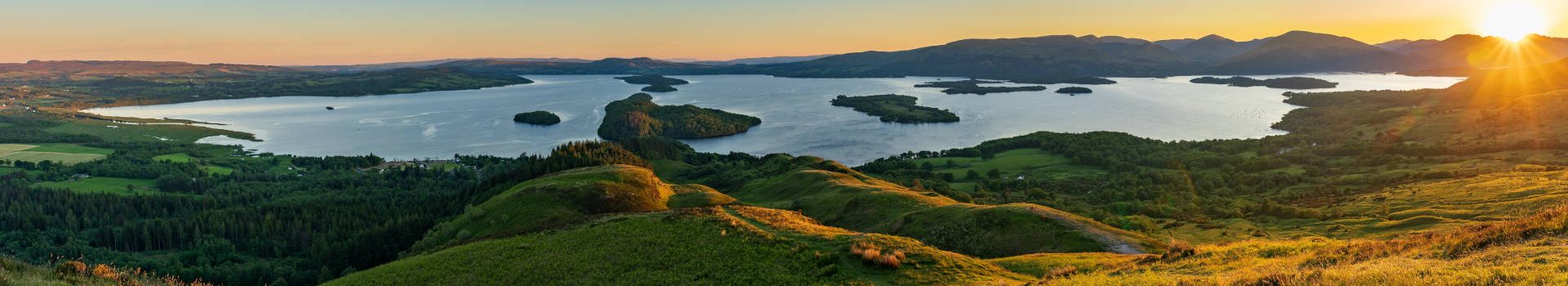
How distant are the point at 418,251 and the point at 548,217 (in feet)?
32.5

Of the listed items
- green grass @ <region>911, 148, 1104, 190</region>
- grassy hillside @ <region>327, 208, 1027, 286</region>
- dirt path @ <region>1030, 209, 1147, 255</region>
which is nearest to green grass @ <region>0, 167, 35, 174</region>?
grassy hillside @ <region>327, 208, 1027, 286</region>

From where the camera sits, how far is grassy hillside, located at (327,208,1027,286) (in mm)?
28375

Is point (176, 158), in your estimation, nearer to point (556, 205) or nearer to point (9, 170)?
point (9, 170)

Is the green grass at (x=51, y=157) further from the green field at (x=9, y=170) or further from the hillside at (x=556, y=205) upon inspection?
the hillside at (x=556, y=205)

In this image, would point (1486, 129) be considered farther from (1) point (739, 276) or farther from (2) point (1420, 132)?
(1) point (739, 276)

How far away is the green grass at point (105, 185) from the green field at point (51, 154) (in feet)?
104

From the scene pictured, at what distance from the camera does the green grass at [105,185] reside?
139 meters

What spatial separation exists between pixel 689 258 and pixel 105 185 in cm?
18103

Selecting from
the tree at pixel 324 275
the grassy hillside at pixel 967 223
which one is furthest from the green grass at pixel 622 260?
the tree at pixel 324 275

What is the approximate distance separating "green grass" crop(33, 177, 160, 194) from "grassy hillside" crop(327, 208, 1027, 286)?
147 metres

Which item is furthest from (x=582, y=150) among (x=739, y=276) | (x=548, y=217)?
(x=739, y=276)

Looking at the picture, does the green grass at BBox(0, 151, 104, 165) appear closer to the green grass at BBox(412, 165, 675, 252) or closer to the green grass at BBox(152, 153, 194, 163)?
the green grass at BBox(152, 153, 194, 163)

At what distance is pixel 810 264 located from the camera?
2953 centimetres

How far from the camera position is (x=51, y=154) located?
184 m
